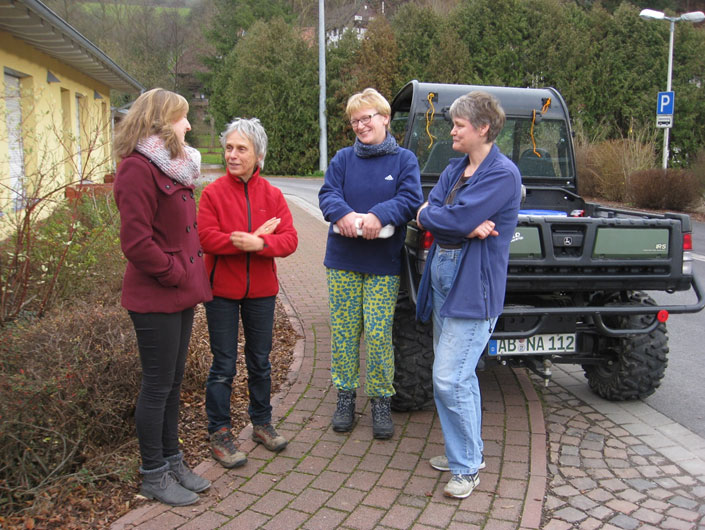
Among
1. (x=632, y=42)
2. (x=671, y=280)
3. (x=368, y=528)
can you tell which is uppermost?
(x=632, y=42)

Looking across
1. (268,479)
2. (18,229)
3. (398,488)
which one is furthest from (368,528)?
(18,229)

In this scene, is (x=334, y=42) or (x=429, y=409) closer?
(x=429, y=409)

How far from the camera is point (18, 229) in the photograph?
189 inches

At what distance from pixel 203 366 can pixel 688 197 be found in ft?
52.6

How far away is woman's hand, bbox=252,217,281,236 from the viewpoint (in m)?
3.40

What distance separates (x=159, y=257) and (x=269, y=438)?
139 cm

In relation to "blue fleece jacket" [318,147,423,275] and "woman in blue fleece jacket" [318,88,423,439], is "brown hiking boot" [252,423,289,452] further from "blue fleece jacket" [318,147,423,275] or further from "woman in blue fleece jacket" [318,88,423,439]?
"blue fleece jacket" [318,147,423,275]

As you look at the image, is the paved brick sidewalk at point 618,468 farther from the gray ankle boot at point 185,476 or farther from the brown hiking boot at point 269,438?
the gray ankle boot at point 185,476

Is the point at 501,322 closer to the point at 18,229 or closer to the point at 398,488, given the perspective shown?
the point at 398,488

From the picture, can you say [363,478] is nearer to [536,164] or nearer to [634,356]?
[634,356]

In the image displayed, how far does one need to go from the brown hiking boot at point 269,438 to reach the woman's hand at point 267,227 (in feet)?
3.80

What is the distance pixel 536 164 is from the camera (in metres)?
5.67

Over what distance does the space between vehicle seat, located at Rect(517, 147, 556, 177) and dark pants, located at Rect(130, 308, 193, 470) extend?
360cm

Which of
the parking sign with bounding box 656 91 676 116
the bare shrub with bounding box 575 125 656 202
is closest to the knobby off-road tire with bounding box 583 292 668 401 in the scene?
the bare shrub with bounding box 575 125 656 202
